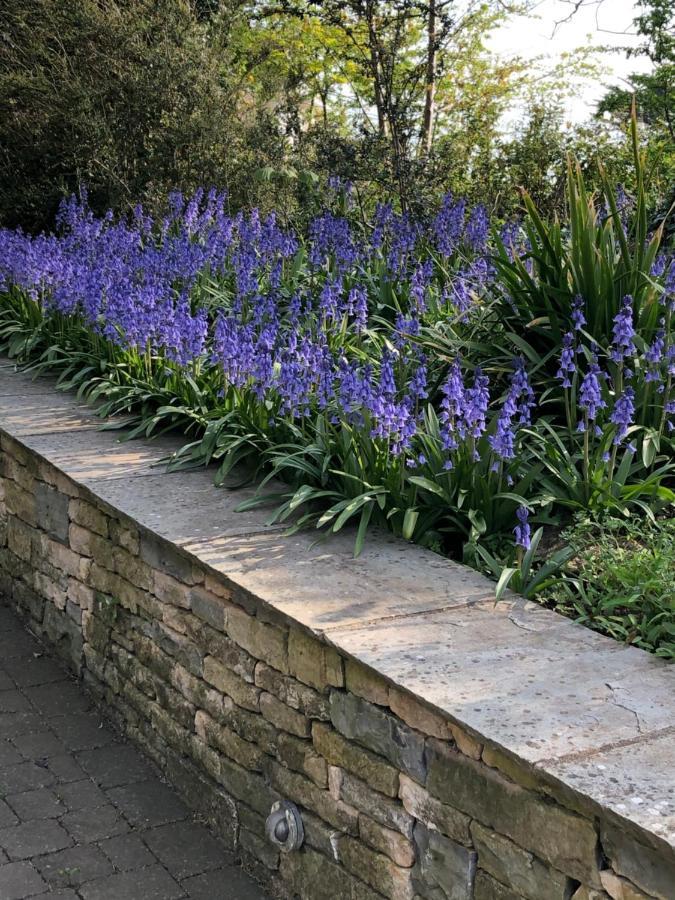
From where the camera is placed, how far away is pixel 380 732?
8.50ft

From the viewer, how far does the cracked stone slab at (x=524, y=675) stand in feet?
7.36

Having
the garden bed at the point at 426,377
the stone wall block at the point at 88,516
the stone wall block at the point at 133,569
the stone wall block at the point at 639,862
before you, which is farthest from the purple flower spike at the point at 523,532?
the stone wall block at the point at 88,516

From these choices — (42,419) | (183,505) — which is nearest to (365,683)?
(183,505)

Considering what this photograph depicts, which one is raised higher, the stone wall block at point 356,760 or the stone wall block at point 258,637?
the stone wall block at point 258,637

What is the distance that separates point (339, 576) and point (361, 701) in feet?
2.02

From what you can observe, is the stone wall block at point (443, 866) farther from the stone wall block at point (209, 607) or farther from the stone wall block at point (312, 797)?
the stone wall block at point (209, 607)

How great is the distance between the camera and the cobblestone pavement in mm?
3111

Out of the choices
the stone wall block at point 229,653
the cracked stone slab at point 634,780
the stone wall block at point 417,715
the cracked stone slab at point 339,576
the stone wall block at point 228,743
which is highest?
the cracked stone slab at point 339,576

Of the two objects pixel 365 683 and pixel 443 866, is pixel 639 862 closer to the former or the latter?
pixel 443 866

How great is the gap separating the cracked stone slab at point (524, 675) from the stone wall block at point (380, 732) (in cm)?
13

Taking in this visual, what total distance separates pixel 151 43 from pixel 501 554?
8114 mm

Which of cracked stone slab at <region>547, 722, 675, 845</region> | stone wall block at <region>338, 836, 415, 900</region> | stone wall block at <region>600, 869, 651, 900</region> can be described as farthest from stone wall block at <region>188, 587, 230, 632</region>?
stone wall block at <region>600, 869, 651, 900</region>

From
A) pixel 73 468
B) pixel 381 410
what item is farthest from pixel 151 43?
pixel 381 410

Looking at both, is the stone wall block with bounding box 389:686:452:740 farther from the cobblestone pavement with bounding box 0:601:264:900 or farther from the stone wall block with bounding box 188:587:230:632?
the cobblestone pavement with bounding box 0:601:264:900
